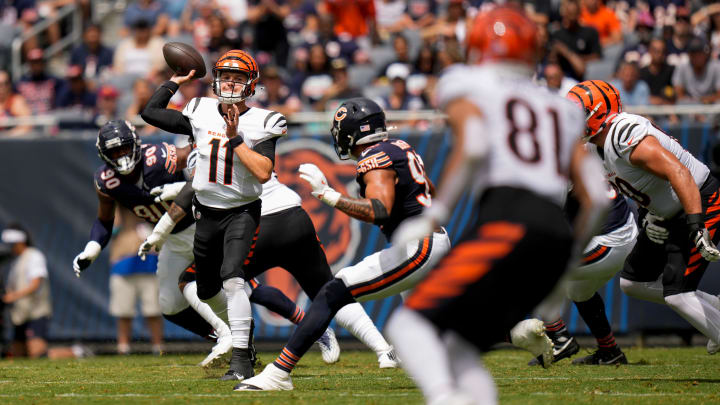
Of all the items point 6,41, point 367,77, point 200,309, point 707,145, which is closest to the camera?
point 200,309

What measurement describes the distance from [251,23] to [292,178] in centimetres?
406

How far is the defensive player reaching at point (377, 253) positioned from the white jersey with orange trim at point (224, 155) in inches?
26.0

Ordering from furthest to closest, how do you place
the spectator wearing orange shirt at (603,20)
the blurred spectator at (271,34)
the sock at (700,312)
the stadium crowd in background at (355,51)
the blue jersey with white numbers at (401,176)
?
1. the blurred spectator at (271,34)
2. the spectator wearing orange shirt at (603,20)
3. the stadium crowd in background at (355,51)
4. the sock at (700,312)
5. the blue jersey with white numbers at (401,176)

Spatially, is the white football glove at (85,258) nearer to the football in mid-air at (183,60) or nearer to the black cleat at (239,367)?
the football in mid-air at (183,60)

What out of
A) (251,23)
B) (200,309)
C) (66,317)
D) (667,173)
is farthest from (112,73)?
(667,173)

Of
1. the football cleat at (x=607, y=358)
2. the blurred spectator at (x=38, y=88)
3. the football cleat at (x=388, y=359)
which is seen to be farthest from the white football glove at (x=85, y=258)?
the blurred spectator at (x=38, y=88)

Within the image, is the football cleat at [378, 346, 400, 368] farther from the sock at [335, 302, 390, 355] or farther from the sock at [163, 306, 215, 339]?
the sock at [163, 306, 215, 339]

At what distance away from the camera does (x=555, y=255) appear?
353 centimetres

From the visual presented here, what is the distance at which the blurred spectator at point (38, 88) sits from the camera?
13.5 metres

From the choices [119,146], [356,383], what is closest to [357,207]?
[356,383]

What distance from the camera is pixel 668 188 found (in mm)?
6359

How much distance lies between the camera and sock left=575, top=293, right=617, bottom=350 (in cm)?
707

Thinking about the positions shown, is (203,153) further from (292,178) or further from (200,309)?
(292,178)

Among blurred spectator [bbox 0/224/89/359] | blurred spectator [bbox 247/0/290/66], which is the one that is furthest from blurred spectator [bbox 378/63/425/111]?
blurred spectator [bbox 0/224/89/359]
